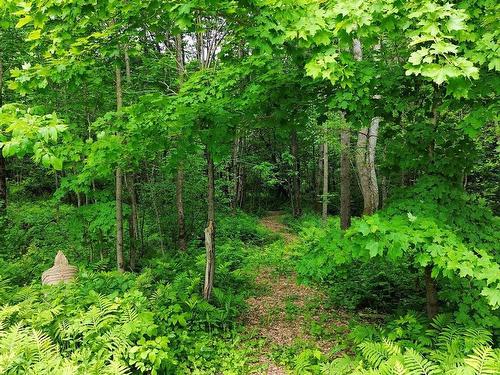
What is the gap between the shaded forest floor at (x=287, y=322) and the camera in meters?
5.81

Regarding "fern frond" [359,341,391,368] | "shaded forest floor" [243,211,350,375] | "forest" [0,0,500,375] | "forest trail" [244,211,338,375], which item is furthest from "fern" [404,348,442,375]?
"forest trail" [244,211,338,375]

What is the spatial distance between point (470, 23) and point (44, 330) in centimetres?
682

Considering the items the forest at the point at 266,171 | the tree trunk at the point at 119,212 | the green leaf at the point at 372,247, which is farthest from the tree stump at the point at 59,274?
the green leaf at the point at 372,247

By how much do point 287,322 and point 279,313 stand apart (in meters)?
0.40

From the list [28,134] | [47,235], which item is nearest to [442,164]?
[28,134]

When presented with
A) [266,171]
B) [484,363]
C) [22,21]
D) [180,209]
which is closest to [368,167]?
[266,171]

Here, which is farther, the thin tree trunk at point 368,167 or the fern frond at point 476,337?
the thin tree trunk at point 368,167

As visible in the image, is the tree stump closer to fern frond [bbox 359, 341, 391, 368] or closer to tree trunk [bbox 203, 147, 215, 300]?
tree trunk [bbox 203, 147, 215, 300]

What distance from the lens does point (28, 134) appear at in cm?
276

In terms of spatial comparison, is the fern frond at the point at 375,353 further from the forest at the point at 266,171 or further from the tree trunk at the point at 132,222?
the tree trunk at the point at 132,222

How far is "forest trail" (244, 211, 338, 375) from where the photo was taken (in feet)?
19.9

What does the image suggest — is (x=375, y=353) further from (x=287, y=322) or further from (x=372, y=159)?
(x=372, y=159)

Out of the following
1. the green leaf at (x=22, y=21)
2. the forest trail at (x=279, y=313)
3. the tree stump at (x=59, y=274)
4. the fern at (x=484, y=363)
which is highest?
the green leaf at (x=22, y=21)

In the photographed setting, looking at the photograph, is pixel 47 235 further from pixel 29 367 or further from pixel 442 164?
pixel 442 164
